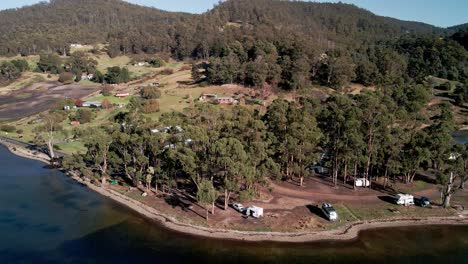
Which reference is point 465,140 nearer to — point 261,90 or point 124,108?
point 261,90

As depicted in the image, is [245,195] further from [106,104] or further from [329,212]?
[106,104]

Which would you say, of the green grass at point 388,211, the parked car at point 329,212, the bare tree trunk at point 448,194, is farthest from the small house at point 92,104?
the bare tree trunk at point 448,194

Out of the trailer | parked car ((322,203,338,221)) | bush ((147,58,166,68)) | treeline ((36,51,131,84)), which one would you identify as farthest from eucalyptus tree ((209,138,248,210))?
bush ((147,58,166,68))

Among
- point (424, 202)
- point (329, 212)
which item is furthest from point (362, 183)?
point (329, 212)

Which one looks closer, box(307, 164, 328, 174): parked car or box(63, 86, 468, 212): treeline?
box(63, 86, 468, 212): treeline

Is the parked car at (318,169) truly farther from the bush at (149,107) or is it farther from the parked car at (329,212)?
the bush at (149,107)

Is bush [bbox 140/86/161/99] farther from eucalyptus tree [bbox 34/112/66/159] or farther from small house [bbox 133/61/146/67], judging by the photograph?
small house [bbox 133/61/146/67]
